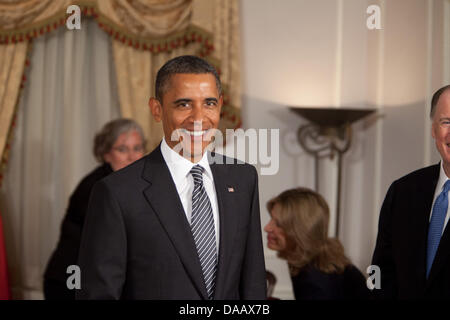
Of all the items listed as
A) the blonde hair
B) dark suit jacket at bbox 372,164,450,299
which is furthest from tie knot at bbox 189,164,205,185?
the blonde hair

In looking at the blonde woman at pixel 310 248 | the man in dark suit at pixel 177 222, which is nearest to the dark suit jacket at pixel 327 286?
the blonde woman at pixel 310 248

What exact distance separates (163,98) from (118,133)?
253 cm

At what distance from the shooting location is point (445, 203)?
1.45 metres

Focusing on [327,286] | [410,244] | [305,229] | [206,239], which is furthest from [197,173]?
[327,286]

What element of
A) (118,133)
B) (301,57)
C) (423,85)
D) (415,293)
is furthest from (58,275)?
(415,293)

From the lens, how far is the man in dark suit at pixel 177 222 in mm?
1267

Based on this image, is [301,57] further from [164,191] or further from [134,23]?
[164,191]

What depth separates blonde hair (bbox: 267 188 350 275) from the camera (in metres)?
2.43

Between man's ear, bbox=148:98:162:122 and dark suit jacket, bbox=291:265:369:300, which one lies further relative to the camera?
dark suit jacket, bbox=291:265:369:300

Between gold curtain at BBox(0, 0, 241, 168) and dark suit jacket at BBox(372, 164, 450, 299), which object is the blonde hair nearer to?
dark suit jacket at BBox(372, 164, 450, 299)

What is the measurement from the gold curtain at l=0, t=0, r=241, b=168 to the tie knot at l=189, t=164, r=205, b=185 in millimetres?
2776

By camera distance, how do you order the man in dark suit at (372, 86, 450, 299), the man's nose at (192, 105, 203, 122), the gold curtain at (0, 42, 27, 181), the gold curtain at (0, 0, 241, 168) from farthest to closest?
the gold curtain at (0, 42, 27, 181), the gold curtain at (0, 0, 241, 168), the man in dark suit at (372, 86, 450, 299), the man's nose at (192, 105, 203, 122)

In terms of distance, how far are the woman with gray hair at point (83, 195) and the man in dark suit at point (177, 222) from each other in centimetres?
244
